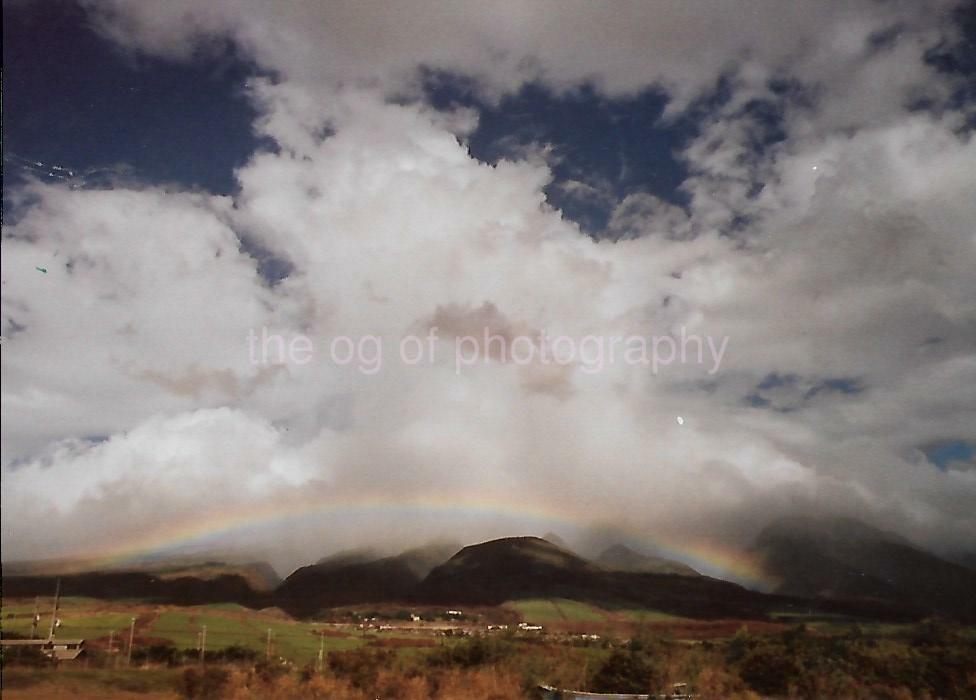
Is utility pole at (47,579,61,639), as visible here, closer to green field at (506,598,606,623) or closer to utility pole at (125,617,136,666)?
utility pole at (125,617,136,666)

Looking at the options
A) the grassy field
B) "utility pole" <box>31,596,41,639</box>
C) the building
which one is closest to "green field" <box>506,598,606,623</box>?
the grassy field

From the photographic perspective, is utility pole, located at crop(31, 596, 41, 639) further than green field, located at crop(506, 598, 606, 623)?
No

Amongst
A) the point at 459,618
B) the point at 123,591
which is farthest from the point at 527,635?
the point at 123,591

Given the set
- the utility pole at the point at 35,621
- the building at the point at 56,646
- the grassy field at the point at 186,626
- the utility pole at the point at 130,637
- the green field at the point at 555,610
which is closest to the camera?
the utility pole at the point at 130,637

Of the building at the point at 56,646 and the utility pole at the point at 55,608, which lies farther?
the utility pole at the point at 55,608

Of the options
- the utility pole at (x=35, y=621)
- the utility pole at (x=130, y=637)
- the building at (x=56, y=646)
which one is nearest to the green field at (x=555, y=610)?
the utility pole at (x=130, y=637)

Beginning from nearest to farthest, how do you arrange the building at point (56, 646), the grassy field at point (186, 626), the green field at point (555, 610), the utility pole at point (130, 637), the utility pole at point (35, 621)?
the utility pole at point (130, 637)
the building at point (56, 646)
the grassy field at point (186, 626)
the utility pole at point (35, 621)
the green field at point (555, 610)

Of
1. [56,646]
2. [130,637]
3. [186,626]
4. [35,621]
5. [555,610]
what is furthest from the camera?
[555,610]

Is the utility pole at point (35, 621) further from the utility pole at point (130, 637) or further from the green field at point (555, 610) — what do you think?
the green field at point (555, 610)

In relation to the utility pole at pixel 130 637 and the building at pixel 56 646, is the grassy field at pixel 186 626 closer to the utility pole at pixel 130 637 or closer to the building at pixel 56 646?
the utility pole at pixel 130 637

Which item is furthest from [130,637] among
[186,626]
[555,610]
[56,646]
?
[555,610]

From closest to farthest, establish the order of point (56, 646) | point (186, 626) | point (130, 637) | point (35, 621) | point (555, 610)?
point (56, 646), point (130, 637), point (35, 621), point (186, 626), point (555, 610)

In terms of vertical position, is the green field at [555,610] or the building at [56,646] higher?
the green field at [555,610]

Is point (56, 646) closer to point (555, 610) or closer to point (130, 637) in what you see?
point (130, 637)
